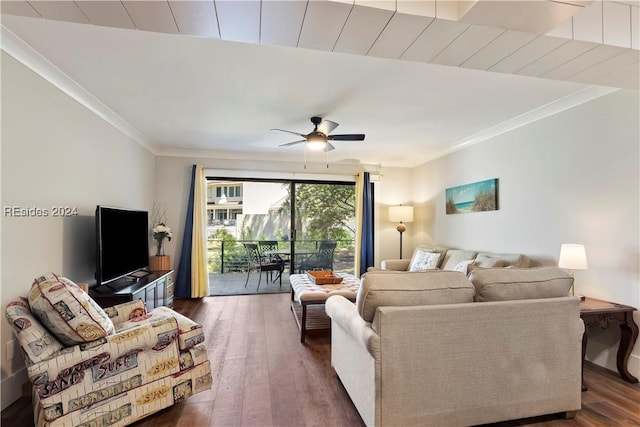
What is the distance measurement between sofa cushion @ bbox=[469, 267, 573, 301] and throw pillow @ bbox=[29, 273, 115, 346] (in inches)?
87.8

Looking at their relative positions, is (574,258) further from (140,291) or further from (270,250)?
(270,250)

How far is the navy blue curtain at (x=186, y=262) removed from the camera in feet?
17.2

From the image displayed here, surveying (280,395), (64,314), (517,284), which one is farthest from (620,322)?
→ (64,314)

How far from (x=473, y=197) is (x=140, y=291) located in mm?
4178

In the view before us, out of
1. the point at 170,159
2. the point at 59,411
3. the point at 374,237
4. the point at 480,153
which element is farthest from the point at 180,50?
the point at 374,237

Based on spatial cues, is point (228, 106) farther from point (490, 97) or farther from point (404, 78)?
point (490, 97)

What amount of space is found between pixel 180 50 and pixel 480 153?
377 centimetres

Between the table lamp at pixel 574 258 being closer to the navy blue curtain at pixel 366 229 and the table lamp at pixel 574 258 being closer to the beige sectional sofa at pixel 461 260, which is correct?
the beige sectional sofa at pixel 461 260

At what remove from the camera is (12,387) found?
220 centimetres

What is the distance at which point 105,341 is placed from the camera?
184 cm

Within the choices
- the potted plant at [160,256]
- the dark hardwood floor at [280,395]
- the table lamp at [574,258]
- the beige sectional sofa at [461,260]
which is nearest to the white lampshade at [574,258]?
the table lamp at [574,258]

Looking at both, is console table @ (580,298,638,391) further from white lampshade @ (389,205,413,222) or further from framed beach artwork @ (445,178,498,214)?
white lampshade @ (389,205,413,222)

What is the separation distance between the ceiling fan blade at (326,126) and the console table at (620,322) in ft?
8.71

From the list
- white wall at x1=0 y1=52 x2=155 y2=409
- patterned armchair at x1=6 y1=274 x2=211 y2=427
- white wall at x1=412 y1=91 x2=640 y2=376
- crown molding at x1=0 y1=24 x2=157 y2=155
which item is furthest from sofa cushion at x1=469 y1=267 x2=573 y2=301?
crown molding at x1=0 y1=24 x2=157 y2=155
